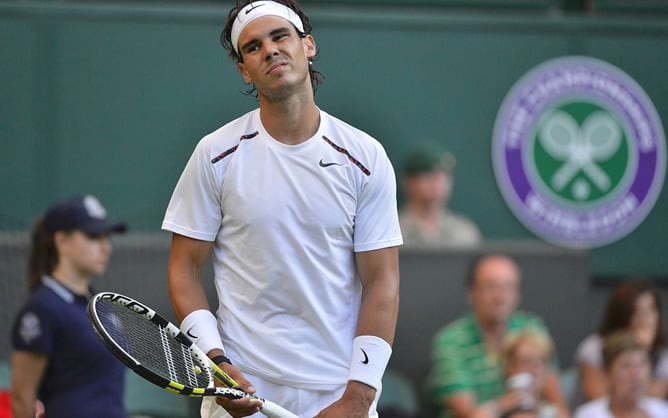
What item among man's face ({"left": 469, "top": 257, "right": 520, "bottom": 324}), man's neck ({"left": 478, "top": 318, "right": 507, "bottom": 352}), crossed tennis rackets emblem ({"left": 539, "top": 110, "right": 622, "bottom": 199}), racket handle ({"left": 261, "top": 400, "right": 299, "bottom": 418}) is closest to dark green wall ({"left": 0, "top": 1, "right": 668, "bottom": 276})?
crossed tennis rackets emblem ({"left": 539, "top": 110, "right": 622, "bottom": 199})

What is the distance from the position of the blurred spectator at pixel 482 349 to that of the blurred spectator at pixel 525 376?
3 cm

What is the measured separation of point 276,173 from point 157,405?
3336 millimetres

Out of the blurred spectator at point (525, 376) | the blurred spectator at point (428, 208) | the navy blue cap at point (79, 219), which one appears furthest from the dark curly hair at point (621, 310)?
the navy blue cap at point (79, 219)

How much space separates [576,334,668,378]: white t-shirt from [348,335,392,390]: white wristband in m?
4.21

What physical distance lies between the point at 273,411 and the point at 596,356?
4.49m

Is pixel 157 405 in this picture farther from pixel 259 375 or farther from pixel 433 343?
pixel 259 375

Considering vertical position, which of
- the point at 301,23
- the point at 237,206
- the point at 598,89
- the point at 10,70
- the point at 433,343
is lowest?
the point at 237,206

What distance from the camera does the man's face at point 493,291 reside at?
774cm

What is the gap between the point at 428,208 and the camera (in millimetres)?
8523

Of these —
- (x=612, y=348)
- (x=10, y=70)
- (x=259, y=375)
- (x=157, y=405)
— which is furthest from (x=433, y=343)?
(x=259, y=375)

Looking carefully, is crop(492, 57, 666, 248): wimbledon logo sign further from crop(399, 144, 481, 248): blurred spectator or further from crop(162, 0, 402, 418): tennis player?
crop(162, 0, 402, 418): tennis player

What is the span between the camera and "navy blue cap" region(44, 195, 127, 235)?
6.40m

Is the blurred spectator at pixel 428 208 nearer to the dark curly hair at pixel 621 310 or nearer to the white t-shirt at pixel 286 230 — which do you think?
the dark curly hair at pixel 621 310

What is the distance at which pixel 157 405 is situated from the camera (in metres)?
7.04
